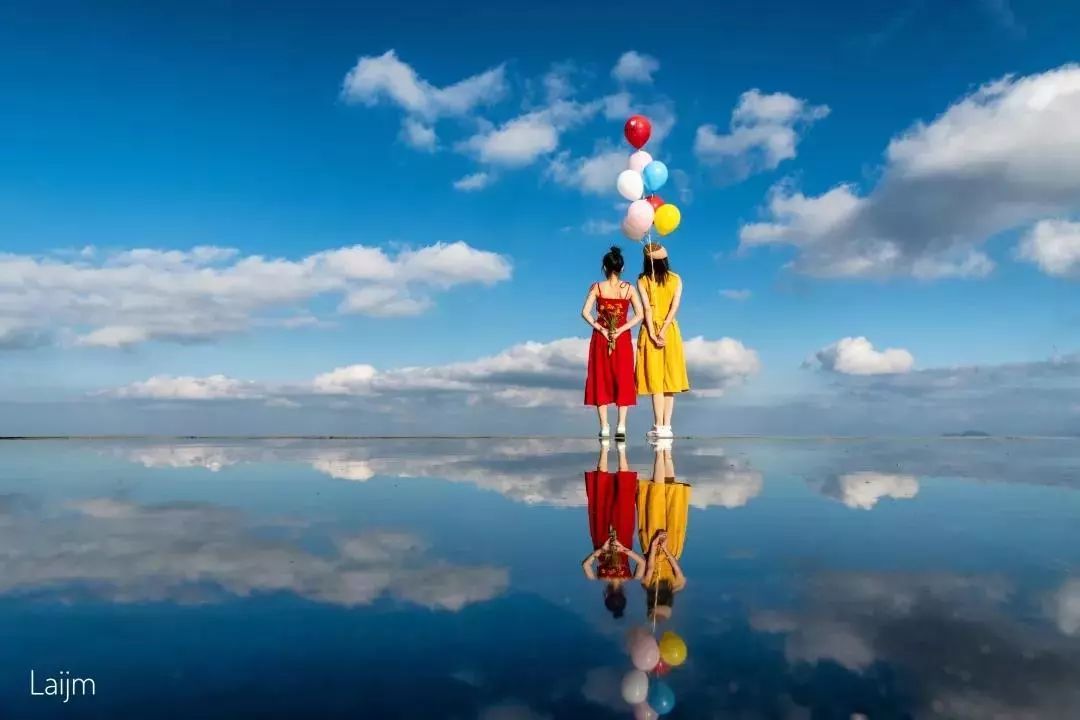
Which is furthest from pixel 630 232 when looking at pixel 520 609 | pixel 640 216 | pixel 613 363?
pixel 520 609

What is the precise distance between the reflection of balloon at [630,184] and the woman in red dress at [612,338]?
1.13 metres

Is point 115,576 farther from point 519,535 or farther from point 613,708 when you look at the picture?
point 613,708

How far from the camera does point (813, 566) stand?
10.4 feet

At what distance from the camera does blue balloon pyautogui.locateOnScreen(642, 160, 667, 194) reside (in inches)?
469

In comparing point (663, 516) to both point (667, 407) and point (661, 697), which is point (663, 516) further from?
point (667, 407)

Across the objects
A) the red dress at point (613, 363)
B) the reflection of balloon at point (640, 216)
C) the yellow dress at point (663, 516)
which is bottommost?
the yellow dress at point (663, 516)

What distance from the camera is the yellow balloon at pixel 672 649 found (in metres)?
1.92

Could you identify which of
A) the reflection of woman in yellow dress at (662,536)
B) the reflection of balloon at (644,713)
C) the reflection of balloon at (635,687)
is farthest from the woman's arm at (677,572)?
the reflection of balloon at (644,713)

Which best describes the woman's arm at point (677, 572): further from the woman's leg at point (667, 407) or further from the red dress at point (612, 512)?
the woman's leg at point (667, 407)

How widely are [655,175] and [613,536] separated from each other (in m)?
9.33

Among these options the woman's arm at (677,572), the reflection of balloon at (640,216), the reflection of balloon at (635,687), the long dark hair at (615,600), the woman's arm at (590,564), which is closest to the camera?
the reflection of balloon at (635,687)

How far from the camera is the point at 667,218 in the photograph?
11.7 metres

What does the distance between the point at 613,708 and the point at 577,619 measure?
684mm

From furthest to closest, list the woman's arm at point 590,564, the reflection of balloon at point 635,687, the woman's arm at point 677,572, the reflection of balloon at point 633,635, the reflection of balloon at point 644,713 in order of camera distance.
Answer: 1. the woman's arm at point 590,564
2. the woman's arm at point 677,572
3. the reflection of balloon at point 633,635
4. the reflection of balloon at point 635,687
5. the reflection of balloon at point 644,713
